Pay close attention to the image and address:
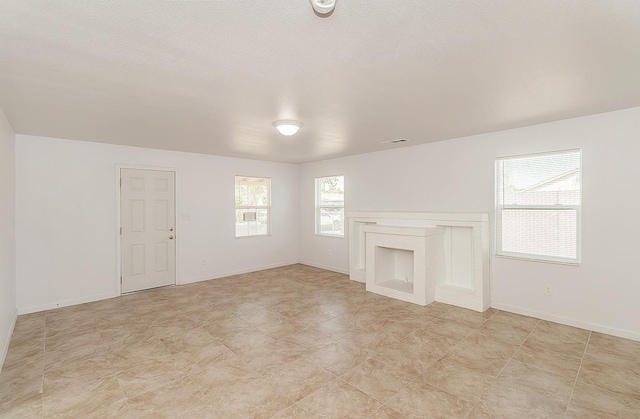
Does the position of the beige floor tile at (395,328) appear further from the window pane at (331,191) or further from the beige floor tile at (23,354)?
the beige floor tile at (23,354)

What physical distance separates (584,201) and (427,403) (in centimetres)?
308

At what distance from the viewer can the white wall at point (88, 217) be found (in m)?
4.25

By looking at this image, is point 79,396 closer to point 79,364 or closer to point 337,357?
point 79,364

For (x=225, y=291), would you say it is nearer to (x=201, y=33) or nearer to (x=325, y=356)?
(x=325, y=356)

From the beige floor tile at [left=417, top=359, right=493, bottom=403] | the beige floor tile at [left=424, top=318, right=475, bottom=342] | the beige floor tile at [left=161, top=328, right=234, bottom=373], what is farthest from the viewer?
the beige floor tile at [left=424, top=318, right=475, bottom=342]

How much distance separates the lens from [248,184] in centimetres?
670

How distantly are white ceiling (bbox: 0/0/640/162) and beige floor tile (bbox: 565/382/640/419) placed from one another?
2522 mm

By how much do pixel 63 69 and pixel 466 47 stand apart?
2.81m

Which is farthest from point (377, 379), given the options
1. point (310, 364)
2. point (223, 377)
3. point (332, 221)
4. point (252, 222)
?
point (252, 222)

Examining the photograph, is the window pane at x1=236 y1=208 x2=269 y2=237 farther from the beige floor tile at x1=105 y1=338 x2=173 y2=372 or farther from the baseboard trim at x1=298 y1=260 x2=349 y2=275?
the beige floor tile at x1=105 y1=338 x2=173 y2=372

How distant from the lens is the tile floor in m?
2.24

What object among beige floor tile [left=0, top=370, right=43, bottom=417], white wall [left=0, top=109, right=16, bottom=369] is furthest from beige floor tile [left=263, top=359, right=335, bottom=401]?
white wall [left=0, top=109, right=16, bottom=369]

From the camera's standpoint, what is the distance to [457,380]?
2.57 metres

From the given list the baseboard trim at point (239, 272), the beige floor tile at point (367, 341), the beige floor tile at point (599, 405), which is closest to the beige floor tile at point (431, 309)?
the beige floor tile at point (367, 341)
